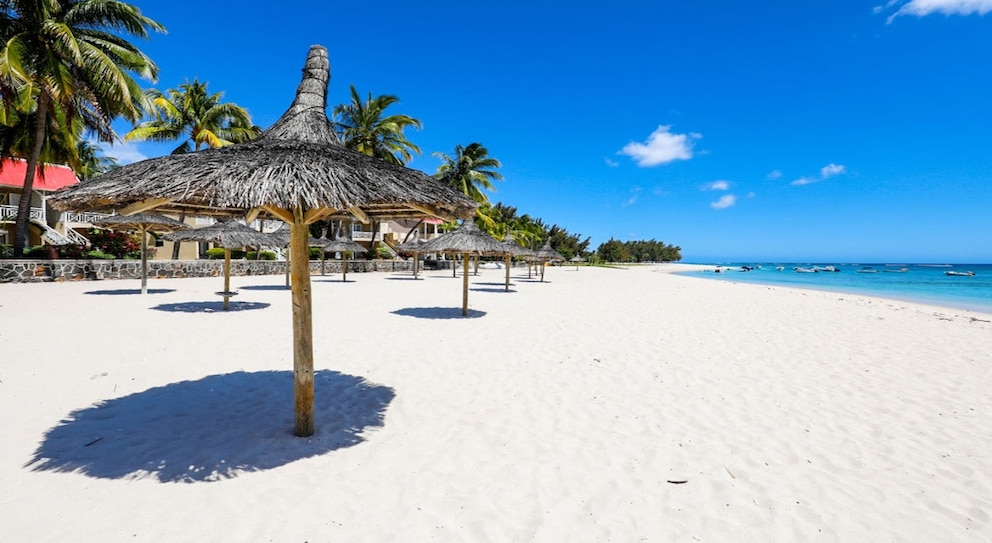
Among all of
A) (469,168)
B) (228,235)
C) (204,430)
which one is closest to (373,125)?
(469,168)

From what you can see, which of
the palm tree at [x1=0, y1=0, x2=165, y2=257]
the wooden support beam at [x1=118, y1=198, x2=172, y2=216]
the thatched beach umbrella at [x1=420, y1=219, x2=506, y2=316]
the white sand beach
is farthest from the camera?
the palm tree at [x1=0, y1=0, x2=165, y2=257]

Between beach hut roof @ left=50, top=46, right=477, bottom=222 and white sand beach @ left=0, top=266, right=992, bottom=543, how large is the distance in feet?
6.34

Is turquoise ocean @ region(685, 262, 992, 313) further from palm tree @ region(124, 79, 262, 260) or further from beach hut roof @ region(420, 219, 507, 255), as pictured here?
palm tree @ region(124, 79, 262, 260)

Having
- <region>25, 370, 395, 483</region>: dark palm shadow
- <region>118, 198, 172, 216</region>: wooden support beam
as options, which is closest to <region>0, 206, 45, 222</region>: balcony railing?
<region>25, 370, 395, 483</region>: dark palm shadow

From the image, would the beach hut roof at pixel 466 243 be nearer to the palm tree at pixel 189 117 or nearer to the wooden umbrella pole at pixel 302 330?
the wooden umbrella pole at pixel 302 330

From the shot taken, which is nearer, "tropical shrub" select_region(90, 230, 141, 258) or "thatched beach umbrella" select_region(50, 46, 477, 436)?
"thatched beach umbrella" select_region(50, 46, 477, 436)

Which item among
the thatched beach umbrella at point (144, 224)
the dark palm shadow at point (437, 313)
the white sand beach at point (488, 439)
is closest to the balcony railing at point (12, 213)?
the thatched beach umbrella at point (144, 224)

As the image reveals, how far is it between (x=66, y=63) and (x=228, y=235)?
38.0ft

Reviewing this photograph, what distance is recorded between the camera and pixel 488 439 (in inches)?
152

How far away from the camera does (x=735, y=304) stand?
1471 centimetres

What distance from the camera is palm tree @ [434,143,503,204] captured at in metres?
34.8

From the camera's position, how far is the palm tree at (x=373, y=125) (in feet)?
89.2

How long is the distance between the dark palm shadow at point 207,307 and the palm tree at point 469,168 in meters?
24.2

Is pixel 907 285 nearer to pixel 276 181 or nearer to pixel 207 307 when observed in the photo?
pixel 207 307
